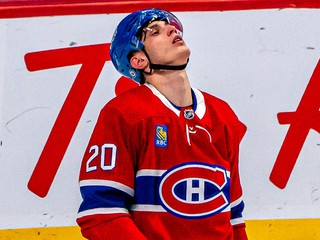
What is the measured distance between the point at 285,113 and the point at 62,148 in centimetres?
55

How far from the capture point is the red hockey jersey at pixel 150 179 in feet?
5.01

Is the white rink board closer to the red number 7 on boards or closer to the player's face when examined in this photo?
the red number 7 on boards

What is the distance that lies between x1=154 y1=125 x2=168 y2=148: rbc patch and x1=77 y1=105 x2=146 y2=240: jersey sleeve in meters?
0.04

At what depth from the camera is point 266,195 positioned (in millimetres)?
2068

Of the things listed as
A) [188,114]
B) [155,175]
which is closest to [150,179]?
[155,175]

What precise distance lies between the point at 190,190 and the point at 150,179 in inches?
2.9

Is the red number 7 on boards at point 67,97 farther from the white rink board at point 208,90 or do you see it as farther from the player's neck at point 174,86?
the player's neck at point 174,86

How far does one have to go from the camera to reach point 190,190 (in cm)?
154

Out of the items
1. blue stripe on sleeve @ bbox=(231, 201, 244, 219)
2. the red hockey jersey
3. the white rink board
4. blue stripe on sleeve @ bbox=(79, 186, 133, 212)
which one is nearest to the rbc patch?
the red hockey jersey

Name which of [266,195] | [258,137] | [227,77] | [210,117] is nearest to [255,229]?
[266,195]

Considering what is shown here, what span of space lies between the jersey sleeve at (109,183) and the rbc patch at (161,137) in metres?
0.04

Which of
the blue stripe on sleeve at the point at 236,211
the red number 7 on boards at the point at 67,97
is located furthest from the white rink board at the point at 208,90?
the blue stripe on sleeve at the point at 236,211

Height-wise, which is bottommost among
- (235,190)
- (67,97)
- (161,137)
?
(67,97)

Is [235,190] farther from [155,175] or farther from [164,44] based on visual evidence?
[164,44]
